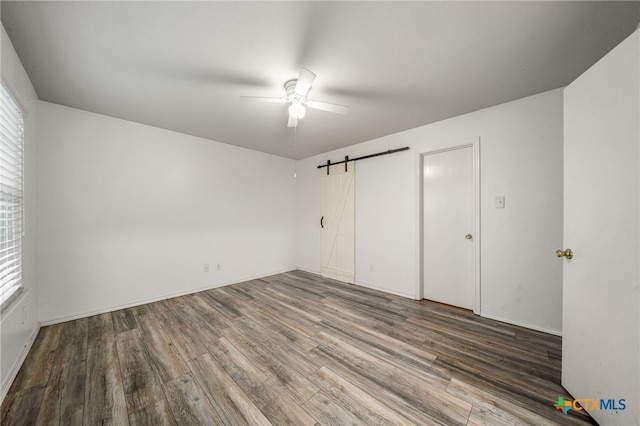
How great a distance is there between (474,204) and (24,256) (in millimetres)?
4757

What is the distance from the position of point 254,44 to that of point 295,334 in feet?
8.49

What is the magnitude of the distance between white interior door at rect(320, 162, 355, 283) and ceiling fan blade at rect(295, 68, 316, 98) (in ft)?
7.45

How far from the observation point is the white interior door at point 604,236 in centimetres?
110

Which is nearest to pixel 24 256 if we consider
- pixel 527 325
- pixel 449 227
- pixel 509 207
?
pixel 449 227

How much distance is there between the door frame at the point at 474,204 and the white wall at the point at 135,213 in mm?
2882

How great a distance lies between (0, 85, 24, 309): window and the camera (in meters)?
1.63

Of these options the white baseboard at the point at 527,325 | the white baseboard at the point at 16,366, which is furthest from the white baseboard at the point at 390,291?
the white baseboard at the point at 16,366

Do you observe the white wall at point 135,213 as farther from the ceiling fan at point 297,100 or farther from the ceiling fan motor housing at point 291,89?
the ceiling fan motor housing at point 291,89

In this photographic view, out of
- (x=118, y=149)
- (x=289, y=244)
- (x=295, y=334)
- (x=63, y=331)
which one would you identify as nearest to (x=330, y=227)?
(x=289, y=244)

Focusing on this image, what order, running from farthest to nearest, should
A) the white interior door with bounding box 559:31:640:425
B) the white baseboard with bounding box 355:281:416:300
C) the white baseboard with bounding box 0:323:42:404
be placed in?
the white baseboard with bounding box 355:281:416:300 < the white baseboard with bounding box 0:323:42:404 < the white interior door with bounding box 559:31:640:425

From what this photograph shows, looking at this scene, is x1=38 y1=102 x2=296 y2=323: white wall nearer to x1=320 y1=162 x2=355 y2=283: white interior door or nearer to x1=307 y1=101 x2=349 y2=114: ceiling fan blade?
x1=320 y1=162 x2=355 y2=283: white interior door

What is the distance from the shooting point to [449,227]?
9.77 feet

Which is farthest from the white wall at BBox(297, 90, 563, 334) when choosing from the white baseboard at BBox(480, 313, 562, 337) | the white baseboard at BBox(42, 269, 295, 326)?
the white baseboard at BBox(42, 269, 295, 326)

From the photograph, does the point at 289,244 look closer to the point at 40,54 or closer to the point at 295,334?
the point at 295,334
